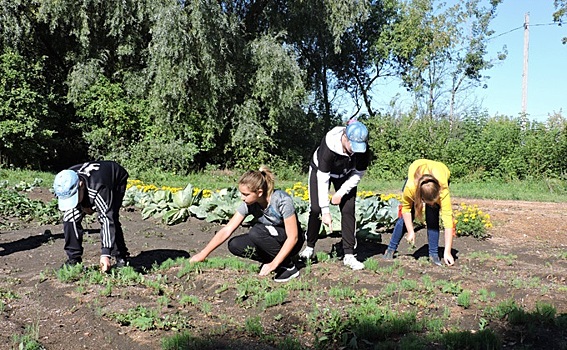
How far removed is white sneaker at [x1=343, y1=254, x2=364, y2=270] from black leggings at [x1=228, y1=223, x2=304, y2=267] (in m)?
0.63

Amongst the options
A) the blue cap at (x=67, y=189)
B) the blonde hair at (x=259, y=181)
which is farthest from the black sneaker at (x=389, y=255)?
the blue cap at (x=67, y=189)

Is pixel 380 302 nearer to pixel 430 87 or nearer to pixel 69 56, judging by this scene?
pixel 69 56

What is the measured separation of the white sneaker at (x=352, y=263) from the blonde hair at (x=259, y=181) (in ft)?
3.86

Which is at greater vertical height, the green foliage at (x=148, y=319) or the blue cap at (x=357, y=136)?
the blue cap at (x=357, y=136)

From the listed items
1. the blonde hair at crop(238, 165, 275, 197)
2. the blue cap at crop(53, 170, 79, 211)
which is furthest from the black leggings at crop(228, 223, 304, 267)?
the blue cap at crop(53, 170, 79, 211)

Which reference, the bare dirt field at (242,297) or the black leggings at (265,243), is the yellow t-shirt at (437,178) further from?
the black leggings at (265,243)

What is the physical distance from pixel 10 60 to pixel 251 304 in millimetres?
16005

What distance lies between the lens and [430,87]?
24.7 m

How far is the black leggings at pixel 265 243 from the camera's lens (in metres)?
5.01

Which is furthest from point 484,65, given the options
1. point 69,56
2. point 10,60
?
point 10,60

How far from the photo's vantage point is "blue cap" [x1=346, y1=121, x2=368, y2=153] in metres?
4.93

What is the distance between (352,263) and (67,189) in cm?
275

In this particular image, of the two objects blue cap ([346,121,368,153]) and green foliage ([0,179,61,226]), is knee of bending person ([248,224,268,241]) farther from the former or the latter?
green foliage ([0,179,61,226])

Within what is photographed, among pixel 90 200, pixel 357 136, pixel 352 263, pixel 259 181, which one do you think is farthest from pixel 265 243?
pixel 90 200
